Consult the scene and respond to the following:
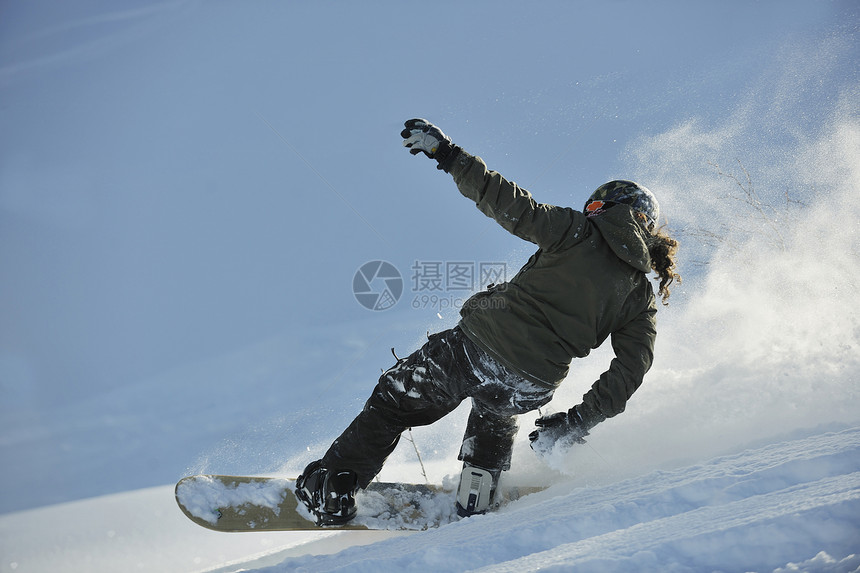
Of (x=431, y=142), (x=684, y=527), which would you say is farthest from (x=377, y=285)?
(x=684, y=527)

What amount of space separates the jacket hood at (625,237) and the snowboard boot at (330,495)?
1728mm

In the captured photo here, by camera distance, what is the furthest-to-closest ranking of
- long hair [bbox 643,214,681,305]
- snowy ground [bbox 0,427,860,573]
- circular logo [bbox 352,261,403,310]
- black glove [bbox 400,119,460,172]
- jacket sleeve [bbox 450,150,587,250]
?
1. circular logo [bbox 352,261,403,310]
2. long hair [bbox 643,214,681,305]
3. black glove [bbox 400,119,460,172]
4. jacket sleeve [bbox 450,150,587,250]
5. snowy ground [bbox 0,427,860,573]

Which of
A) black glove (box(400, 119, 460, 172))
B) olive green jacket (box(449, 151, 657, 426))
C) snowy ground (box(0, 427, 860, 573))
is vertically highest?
black glove (box(400, 119, 460, 172))

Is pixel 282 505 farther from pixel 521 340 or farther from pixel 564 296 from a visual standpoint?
pixel 564 296

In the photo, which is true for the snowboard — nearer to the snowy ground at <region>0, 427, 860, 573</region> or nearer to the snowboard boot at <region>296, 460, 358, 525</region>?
the snowboard boot at <region>296, 460, 358, 525</region>

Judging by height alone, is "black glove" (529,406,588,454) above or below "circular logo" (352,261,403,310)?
below

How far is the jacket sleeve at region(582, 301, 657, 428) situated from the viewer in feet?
7.94

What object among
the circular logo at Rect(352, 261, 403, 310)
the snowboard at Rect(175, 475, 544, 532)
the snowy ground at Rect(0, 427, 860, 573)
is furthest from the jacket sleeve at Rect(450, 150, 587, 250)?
the circular logo at Rect(352, 261, 403, 310)

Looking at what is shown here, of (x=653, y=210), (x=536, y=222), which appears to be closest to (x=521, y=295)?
(x=536, y=222)

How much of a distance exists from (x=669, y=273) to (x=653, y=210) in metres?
0.34

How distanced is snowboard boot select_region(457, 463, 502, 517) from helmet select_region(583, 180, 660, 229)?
1432 mm

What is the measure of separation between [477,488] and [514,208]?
4.90 ft

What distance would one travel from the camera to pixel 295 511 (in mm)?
2777

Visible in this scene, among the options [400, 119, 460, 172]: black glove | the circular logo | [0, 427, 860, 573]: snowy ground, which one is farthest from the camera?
the circular logo
